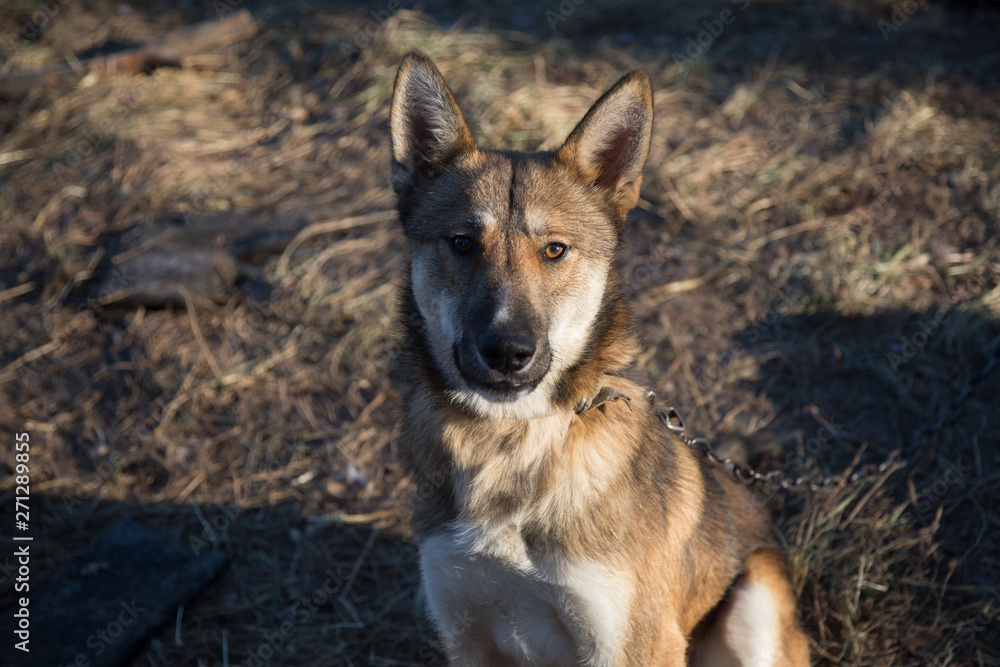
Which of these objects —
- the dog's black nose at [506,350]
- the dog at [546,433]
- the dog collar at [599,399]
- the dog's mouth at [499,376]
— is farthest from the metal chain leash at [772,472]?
the dog's black nose at [506,350]

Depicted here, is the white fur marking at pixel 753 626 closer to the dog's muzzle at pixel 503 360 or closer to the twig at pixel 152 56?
the dog's muzzle at pixel 503 360

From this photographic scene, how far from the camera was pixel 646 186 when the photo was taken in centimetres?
590

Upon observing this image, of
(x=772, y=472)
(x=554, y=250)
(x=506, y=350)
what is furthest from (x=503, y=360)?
(x=772, y=472)

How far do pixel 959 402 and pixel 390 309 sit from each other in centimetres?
382

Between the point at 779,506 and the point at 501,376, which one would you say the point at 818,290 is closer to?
the point at 779,506

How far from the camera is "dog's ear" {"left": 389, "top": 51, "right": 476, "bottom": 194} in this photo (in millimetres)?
2814

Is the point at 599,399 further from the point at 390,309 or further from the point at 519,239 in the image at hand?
the point at 390,309

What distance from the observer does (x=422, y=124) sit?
119 inches

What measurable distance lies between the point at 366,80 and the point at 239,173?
172cm

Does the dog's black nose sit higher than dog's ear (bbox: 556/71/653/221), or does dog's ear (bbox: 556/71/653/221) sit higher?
dog's ear (bbox: 556/71/653/221)

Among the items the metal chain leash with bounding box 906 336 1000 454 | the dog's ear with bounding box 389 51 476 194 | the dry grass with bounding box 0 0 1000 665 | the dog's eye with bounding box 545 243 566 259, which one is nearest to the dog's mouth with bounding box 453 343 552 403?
the dog's eye with bounding box 545 243 566 259

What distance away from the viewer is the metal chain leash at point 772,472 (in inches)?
126

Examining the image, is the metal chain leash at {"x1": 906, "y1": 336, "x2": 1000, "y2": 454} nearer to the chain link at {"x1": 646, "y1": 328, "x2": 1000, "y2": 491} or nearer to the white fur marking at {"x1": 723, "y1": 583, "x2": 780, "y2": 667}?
the chain link at {"x1": 646, "y1": 328, "x2": 1000, "y2": 491}

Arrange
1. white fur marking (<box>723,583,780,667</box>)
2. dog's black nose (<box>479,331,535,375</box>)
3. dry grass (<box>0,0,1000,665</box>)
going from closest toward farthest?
dog's black nose (<box>479,331,535,375</box>) < white fur marking (<box>723,583,780,667</box>) < dry grass (<box>0,0,1000,665</box>)
